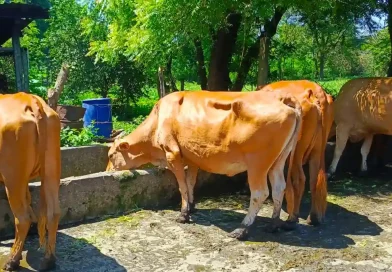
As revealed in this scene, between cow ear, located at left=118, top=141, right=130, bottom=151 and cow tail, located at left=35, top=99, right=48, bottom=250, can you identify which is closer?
cow tail, located at left=35, top=99, right=48, bottom=250

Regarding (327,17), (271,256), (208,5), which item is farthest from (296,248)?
(327,17)

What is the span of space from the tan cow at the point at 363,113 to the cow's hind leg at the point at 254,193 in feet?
11.2

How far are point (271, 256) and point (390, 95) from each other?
4.83m

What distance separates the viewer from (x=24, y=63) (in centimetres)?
1126

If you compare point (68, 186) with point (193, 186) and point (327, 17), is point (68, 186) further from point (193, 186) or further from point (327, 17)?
point (327, 17)

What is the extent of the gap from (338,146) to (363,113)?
2.38 feet

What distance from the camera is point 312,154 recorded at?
6.99 metres

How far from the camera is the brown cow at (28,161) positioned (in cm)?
481

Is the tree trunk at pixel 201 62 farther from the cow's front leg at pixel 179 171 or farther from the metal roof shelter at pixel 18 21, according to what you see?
the cow's front leg at pixel 179 171

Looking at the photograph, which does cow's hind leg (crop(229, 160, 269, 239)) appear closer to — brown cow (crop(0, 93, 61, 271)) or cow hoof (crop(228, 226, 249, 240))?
cow hoof (crop(228, 226, 249, 240))

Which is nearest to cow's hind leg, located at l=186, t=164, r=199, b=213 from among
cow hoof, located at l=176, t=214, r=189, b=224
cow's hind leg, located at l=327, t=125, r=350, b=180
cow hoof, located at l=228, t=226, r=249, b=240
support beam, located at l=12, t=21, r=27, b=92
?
cow hoof, located at l=176, t=214, r=189, b=224

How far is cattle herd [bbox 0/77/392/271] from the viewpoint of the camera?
192 inches

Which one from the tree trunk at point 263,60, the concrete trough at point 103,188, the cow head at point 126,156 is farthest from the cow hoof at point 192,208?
the tree trunk at point 263,60

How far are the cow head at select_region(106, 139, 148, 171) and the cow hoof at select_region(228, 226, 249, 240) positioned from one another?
1.91 meters
